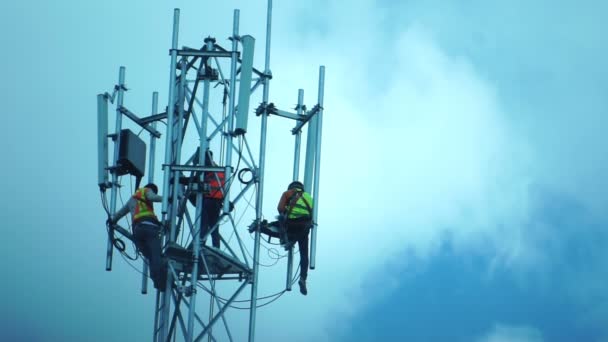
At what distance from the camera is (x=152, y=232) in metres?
21.4

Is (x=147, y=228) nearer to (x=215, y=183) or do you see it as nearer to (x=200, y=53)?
(x=215, y=183)

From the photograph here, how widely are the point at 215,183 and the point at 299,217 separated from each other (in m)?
1.57

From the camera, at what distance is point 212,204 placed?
22750 millimetres

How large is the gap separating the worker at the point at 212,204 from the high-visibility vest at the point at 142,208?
960 mm

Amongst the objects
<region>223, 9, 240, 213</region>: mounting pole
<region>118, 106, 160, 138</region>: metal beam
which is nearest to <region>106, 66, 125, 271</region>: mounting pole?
<region>118, 106, 160, 138</region>: metal beam

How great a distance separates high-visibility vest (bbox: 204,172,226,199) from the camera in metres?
20.9

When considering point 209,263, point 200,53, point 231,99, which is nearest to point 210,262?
point 209,263

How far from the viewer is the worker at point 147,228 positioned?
2120cm

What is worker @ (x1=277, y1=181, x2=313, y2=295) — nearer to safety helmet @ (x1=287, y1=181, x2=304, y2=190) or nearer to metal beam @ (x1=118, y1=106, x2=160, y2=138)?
safety helmet @ (x1=287, y1=181, x2=304, y2=190)

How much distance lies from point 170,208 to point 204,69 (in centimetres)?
250

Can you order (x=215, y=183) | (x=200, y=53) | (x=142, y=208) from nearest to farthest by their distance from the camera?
1. (x=142, y=208)
2. (x=200, y=53)
3. (x=215, y=183)

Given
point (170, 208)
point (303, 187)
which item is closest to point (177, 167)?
point (170, 208)

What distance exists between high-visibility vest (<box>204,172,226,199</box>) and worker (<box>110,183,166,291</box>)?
0.84 m

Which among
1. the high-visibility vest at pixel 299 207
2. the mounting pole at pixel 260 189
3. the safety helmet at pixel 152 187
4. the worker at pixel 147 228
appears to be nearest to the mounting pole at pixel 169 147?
the worker at pixel 147 228
